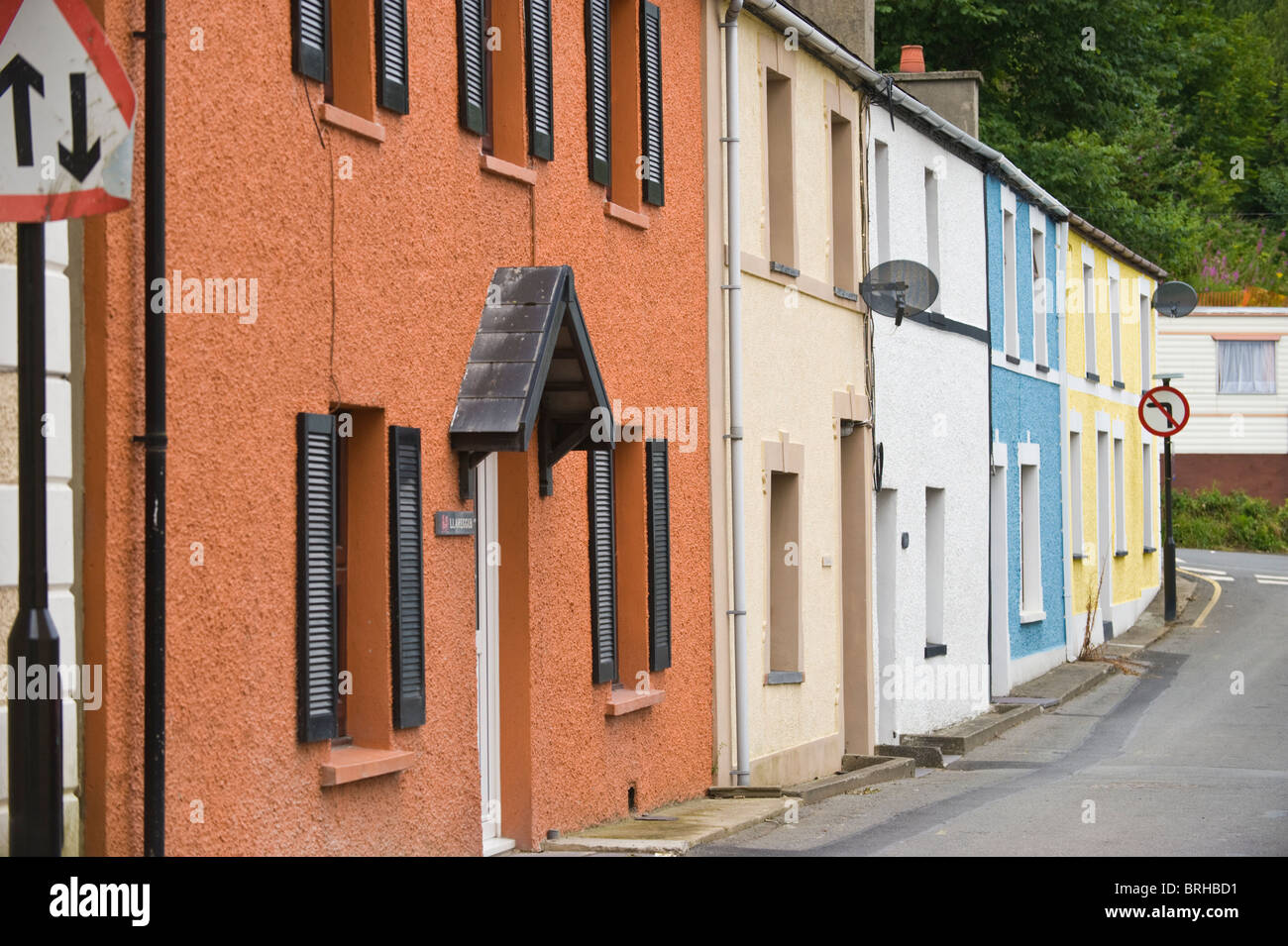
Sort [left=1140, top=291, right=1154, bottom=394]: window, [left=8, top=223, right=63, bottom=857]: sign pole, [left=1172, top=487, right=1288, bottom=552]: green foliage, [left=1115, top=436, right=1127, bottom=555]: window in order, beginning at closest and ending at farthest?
[left=8, top=223, right=63, bottom=857]: sign pole < [left=1115, top=436, right=1127, bottom=555]: window < [left=1140, top=291, right=1154, bottom=394]: window < [left=1172, top=487, right=1288, bottom=552]: green foliage

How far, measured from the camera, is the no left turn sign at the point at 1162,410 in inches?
1204

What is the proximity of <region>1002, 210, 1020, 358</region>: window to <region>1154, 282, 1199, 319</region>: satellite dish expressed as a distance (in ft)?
28.4

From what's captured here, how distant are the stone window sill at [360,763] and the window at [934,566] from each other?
12.4 metres

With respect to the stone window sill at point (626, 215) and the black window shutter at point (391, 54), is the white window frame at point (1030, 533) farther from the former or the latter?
the black window shutter at point (391, 54)

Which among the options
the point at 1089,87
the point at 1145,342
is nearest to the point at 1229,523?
the point at 1145,342

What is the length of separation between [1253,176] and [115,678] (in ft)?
211

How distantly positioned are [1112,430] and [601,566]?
21.3 m

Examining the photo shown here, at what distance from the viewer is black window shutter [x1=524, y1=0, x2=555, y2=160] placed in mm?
12305

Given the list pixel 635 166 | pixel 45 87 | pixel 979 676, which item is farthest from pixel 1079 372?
pixel 45 87

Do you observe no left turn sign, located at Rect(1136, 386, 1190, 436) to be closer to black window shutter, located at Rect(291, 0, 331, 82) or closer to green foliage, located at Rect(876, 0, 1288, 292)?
green foliage, located at Rect(876, 0, 1288, 292)

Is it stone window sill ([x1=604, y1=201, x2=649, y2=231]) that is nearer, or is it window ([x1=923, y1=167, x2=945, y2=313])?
stone window sill ([x1=604, y1=201, x2=649, y2=231])

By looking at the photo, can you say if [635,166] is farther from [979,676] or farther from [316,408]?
[979,676]

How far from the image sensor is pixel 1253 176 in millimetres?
67000

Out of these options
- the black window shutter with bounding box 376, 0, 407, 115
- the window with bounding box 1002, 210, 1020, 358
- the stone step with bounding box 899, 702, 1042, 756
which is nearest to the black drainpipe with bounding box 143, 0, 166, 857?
the black window shutter with bounding box 376, 0, 407, 115
